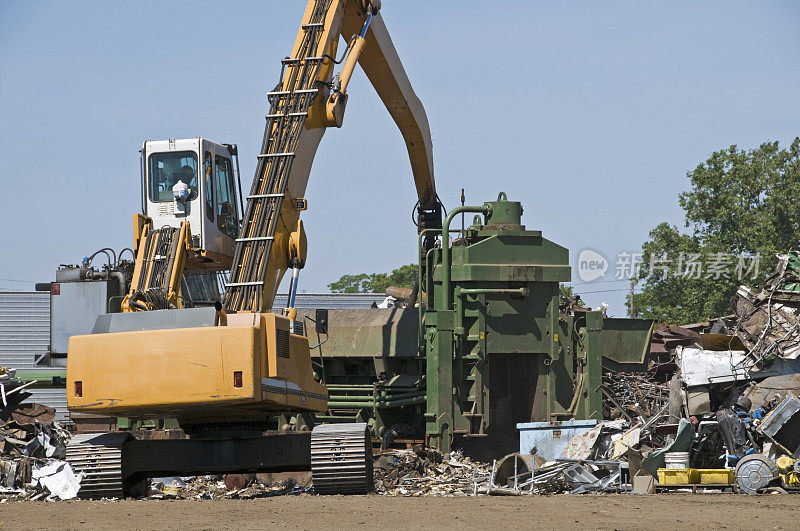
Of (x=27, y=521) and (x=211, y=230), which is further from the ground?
(x=211, y=230)

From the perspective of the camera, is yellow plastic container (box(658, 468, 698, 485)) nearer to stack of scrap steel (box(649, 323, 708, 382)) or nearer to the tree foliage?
stack of scrap steel (box(649, 323, 708, 382))

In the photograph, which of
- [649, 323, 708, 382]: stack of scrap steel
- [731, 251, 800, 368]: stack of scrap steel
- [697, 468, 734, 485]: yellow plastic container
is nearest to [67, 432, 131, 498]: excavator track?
[697, 468, 734, 485]: yellow plastic container

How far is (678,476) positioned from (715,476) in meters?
0.44

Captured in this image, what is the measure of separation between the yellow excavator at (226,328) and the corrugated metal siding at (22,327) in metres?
21.6

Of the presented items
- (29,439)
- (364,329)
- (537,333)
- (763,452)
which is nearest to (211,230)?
(364,329)

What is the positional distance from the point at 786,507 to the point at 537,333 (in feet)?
19.9

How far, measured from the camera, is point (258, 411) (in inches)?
470

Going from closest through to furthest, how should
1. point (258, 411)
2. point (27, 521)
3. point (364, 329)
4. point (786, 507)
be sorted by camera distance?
1. point (27, 521)
2. point (786, 507)
3. point (258, 411)
4. point (364, 329)

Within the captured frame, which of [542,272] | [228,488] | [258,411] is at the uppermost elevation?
[542,272]

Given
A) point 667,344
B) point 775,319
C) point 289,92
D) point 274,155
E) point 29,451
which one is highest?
point 289,92

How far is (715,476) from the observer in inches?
524

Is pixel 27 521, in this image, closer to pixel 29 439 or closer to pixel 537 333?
pixel 29 439

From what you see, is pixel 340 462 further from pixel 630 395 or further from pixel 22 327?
pixel 22 327

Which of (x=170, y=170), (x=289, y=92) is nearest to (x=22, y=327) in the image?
(x=170, y=170)
